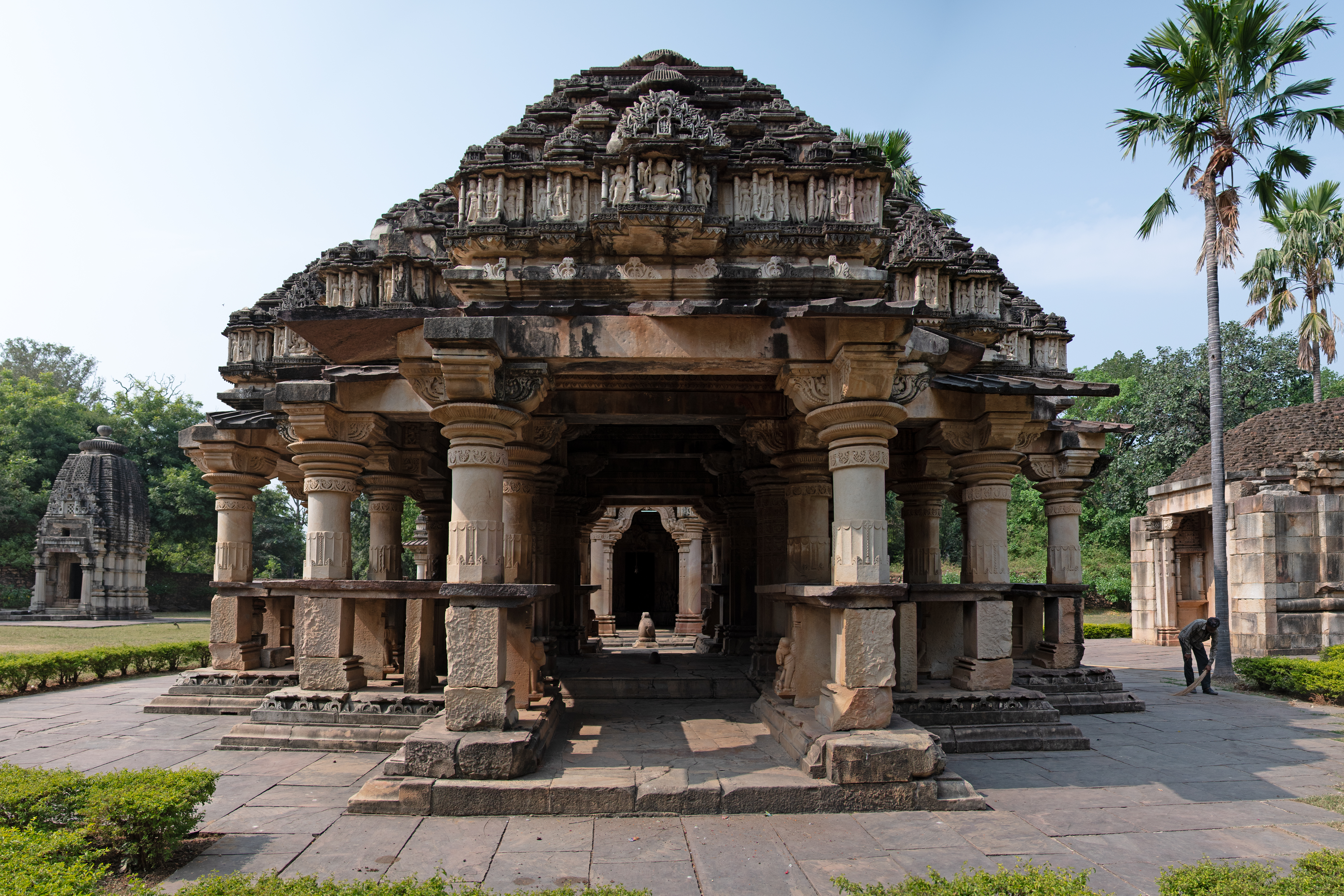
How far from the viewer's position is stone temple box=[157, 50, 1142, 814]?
6.39 metres

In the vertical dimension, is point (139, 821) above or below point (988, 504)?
below

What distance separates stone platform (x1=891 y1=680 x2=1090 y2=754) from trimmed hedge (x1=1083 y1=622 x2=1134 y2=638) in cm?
1904

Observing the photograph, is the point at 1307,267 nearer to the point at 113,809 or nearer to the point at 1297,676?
the point at 1297,676

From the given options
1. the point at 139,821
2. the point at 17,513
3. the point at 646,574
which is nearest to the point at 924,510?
the point at 139,821

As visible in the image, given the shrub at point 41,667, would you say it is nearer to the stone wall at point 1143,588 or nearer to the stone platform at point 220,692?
the stone platform at point 220,692

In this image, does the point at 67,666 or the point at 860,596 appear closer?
the point at 860,596

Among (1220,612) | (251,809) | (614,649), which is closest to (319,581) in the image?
(251,809)

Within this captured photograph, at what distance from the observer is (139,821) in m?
4.83

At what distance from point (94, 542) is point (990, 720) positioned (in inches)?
1370

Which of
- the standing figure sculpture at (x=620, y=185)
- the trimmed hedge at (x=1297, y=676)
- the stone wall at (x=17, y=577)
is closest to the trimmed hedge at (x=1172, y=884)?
the standing figure sculpture at (x=620, y=185)

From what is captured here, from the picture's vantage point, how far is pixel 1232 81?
1467 centimetres

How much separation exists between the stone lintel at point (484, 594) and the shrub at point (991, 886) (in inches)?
128

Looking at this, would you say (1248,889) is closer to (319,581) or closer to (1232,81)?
(319,581)

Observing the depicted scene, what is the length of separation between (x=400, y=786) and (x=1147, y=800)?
5.57 meters
